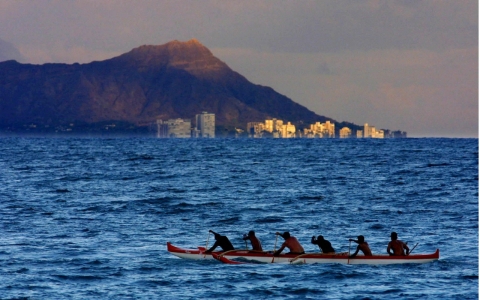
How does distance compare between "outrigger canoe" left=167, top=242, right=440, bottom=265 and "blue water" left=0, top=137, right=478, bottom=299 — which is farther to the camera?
"outrigger canoe" left=167, top=242, right=440, bottom=265

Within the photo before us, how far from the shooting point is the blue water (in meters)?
31.3

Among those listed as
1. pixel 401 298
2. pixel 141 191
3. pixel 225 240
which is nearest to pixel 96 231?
pixel 225 240

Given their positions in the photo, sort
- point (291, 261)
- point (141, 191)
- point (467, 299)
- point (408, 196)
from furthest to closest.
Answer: point (141, 191)
point (408, 196)
point (291, 261)
point (467, 299)

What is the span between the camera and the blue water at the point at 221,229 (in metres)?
31.3

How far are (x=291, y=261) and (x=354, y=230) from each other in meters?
12.1

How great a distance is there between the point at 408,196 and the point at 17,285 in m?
45.8

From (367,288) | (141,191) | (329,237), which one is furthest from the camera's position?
(141,191)

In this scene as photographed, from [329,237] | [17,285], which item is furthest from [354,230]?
[17,285]

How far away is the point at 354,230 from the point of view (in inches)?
1857

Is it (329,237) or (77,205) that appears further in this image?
(77,205)

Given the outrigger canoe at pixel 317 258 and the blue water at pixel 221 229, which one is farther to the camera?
the outrigger canoe at pixel 317 258

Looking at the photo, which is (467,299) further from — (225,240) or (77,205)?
(77,205)

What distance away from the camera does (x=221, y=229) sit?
159ft

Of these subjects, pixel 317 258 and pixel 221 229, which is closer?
pixel 317 258
